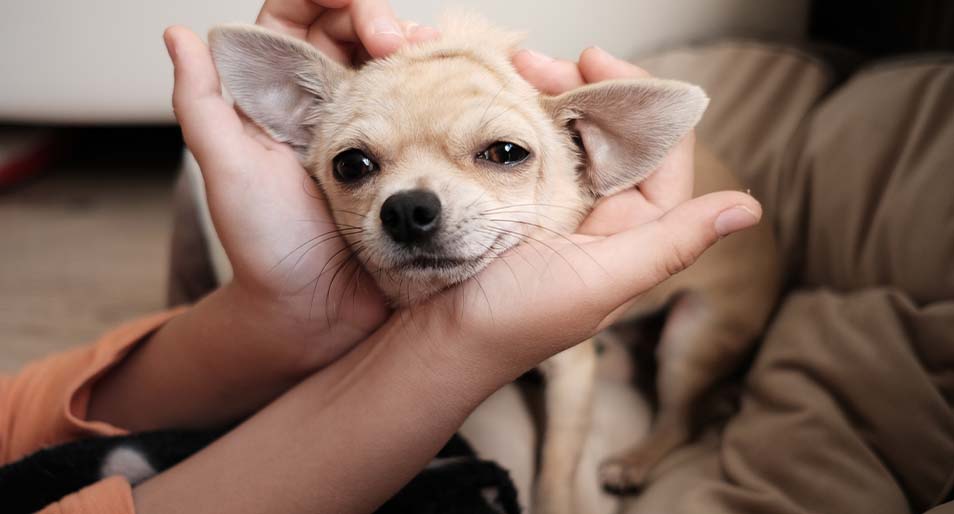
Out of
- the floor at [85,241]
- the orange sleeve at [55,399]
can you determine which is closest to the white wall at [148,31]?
the floor at [85,241]

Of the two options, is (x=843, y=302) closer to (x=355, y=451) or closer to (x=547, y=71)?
(x=547, y=71)

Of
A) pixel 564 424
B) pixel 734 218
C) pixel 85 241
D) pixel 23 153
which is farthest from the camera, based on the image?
pixel 23 153

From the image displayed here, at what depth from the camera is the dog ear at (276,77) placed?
1331mm

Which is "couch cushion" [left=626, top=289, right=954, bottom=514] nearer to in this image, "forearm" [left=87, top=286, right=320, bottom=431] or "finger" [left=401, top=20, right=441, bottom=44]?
"forearm" [left=87, top=286, right=320, bottom=431]

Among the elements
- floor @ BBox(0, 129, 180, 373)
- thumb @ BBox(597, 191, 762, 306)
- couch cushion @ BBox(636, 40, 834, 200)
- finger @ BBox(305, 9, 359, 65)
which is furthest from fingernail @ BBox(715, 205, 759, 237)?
→ floor @ BBox(0, 129, 180, 373)

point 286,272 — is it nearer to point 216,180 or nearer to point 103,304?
point 216,180

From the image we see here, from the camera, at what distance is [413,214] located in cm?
116

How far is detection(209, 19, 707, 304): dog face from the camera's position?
122cm

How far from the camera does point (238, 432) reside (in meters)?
1.29

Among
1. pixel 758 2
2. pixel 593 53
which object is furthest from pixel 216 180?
pixel 758 2

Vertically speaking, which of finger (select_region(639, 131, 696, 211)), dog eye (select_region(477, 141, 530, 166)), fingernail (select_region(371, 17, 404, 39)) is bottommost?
finger (select_region(639, 131, 696, 211))

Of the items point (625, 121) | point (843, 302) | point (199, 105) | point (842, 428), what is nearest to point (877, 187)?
point (843, 302)

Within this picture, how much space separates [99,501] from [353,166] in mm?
751

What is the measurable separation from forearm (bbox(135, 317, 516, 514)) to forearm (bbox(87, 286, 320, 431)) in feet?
0.78
